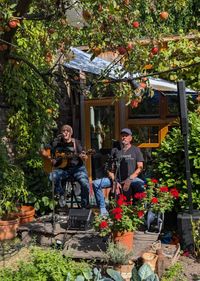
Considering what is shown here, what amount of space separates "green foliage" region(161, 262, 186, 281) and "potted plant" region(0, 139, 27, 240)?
2518 mm

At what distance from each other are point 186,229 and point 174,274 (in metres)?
1.03

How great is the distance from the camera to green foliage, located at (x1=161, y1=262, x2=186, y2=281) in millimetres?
5951

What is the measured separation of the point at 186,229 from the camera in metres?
6.91

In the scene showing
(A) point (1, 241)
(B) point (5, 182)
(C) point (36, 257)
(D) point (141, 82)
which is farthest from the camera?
(B) point (5, 182)

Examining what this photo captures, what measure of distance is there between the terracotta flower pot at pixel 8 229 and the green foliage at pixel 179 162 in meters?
2.39

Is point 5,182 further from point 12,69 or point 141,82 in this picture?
point 141,82

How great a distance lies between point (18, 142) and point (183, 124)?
3.20 metres

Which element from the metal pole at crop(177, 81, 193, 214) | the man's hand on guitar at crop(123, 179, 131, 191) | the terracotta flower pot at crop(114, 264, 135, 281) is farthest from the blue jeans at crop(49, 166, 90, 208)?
the terracotta flower pot at crop(114, 264, 135, 281)

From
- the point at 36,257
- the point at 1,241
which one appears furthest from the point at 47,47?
the point at 36,257

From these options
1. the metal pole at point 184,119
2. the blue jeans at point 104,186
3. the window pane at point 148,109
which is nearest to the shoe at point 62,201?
the blue jeans at point 104,186

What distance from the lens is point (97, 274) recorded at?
16.2ft

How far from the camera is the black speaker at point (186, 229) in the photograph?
6.88 m

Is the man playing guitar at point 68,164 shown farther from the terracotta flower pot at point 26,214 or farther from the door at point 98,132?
the door at point 98,132

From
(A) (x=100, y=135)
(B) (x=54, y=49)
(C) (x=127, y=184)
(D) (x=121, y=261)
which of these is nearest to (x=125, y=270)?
(D) (x=121, y=261)
